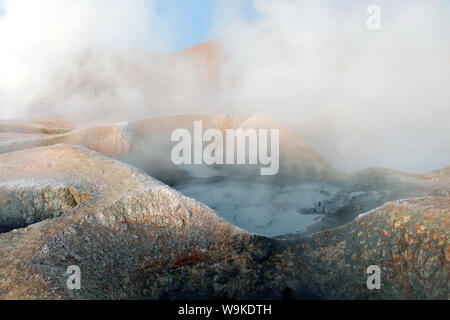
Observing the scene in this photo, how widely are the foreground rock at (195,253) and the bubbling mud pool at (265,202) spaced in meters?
1.61

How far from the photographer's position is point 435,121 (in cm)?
1588

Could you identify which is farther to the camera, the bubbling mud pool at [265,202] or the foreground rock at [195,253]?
the bubbling mud pool at [265,202]

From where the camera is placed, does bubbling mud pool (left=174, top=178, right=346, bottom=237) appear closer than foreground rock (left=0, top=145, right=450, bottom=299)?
No

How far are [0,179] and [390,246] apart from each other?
5.86 metres

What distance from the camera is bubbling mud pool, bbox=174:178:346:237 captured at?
6.64m

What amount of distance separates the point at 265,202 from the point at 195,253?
3228 millimetres

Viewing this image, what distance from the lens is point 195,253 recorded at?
182 inches

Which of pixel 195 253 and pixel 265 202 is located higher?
pixel 265 202

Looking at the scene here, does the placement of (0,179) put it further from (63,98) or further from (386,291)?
(63,98)

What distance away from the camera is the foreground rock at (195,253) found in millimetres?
4031

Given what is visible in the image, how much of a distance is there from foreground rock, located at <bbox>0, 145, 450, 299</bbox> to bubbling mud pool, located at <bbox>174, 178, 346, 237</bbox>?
161 cm

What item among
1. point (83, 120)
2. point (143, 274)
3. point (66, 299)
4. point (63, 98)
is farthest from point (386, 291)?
point (63, 98)

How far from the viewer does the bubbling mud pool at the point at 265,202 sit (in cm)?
664

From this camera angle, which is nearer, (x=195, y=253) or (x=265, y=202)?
(x=195, y=253)
